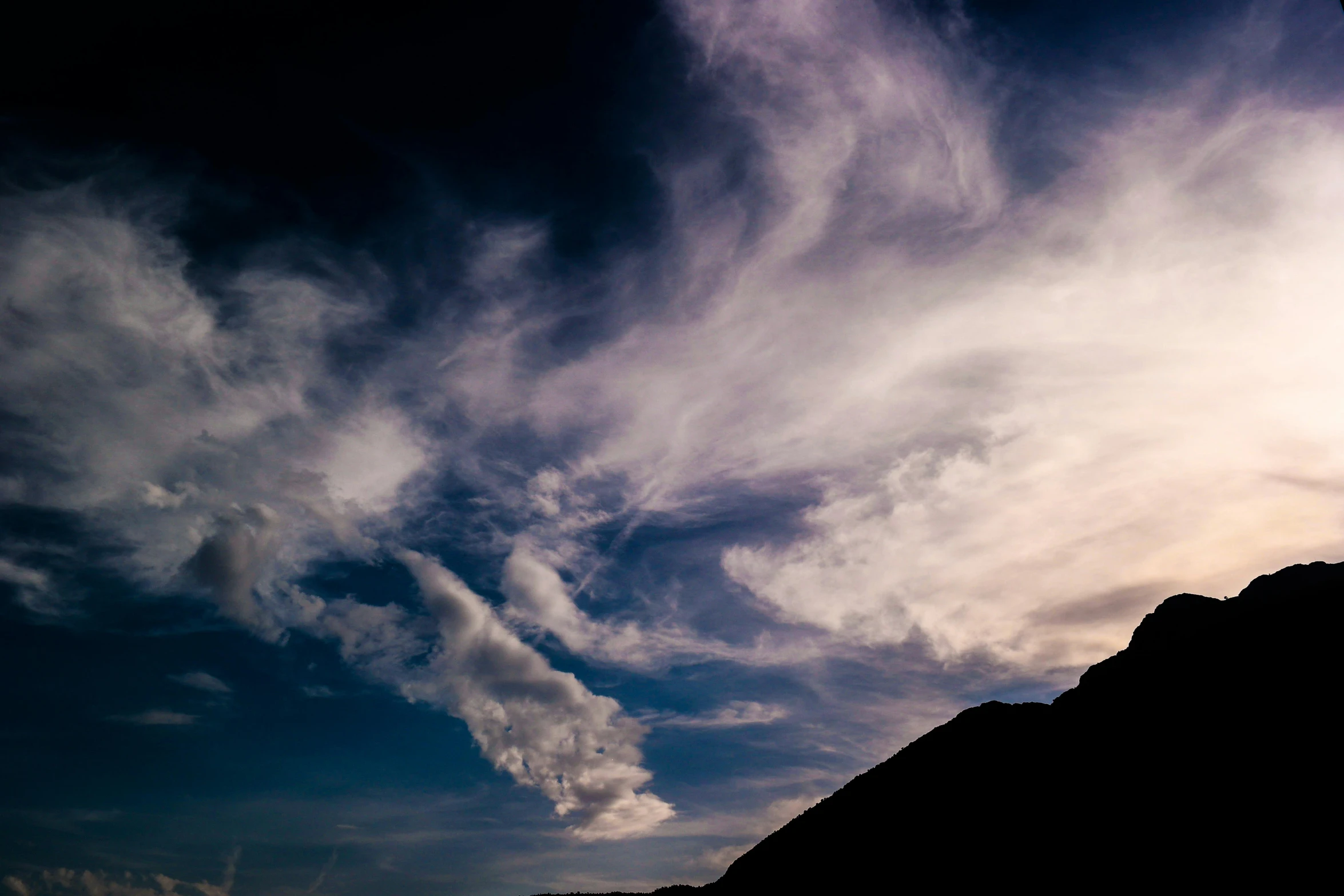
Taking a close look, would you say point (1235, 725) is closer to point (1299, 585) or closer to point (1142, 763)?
point (1142, 763)

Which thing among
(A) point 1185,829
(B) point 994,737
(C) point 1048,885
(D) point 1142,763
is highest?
(B) point 994,737

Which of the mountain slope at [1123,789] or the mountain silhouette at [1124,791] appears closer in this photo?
the mountain silhouette at [1124,791]

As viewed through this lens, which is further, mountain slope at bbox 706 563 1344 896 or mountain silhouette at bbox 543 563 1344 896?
mountain slope at bbox 706 563 1344 896

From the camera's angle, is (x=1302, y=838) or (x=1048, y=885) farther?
(x=1048, y=885)

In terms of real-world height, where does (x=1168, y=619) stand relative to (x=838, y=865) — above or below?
above

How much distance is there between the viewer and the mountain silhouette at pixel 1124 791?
138 ft

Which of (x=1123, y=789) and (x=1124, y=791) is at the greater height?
(x=1123, y=789)

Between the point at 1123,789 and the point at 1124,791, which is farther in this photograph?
Result: the point at 1123,789

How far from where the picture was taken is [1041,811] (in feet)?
177

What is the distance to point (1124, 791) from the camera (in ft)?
166

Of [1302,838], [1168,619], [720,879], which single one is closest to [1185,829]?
[1302,838]

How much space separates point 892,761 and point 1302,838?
122 feet

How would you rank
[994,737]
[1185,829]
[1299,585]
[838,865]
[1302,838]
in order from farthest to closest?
[1299,585], [994,737], [838,865], [1185,829], [1302,838]

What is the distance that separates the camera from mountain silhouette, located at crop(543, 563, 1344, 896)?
1651 inches
